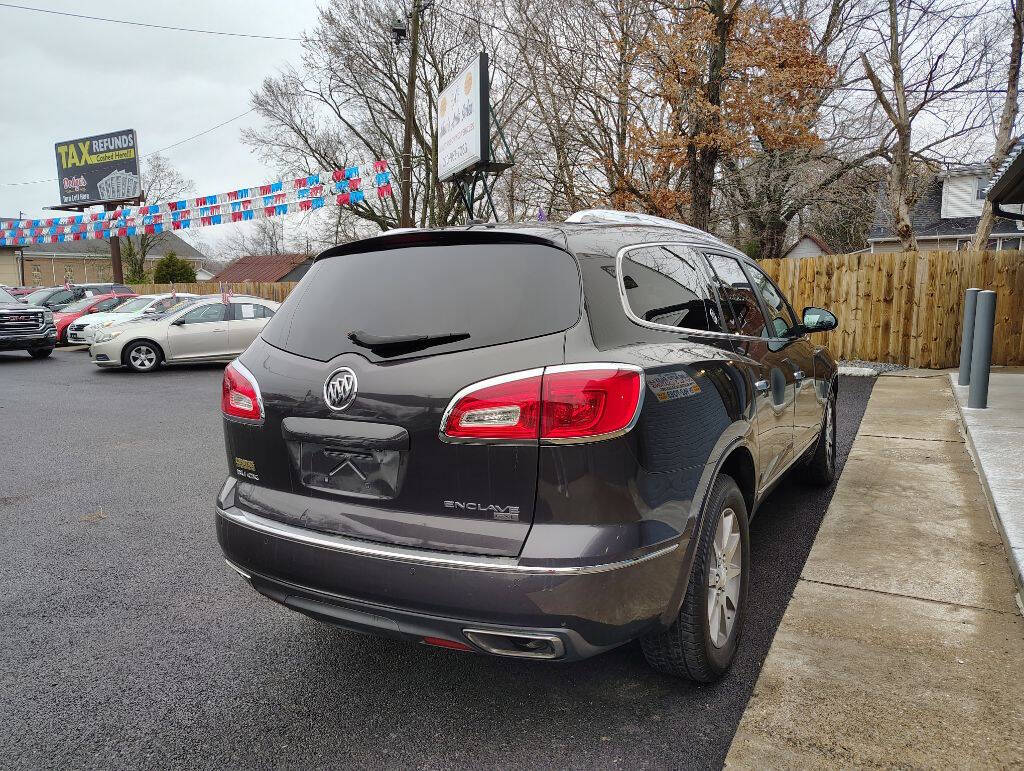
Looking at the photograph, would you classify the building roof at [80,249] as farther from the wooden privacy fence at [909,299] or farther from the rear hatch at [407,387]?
the rear hatch at [407,387]

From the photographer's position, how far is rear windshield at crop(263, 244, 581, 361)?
90.1 inches

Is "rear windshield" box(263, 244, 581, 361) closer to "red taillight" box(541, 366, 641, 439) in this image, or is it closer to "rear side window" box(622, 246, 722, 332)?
"red taillight" box(541, 366, 641, 439)

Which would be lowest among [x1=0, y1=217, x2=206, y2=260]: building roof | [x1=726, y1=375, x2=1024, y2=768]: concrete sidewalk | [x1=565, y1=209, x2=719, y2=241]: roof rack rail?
[x1=726, y1=375, x2=1024, y2=768]: concrete sidewalk

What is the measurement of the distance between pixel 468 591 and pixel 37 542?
3.58 metres

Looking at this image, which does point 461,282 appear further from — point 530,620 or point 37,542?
point 37,542

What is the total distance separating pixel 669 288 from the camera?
2.80 m

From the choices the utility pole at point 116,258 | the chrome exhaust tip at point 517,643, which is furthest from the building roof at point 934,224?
the utility pole at point 116,258

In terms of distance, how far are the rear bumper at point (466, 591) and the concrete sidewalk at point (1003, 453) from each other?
2295 millimetres

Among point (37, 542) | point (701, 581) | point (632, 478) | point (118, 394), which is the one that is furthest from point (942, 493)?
point (118, 394)

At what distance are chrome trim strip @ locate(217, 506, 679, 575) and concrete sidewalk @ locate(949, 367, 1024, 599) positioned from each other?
94.2 inches

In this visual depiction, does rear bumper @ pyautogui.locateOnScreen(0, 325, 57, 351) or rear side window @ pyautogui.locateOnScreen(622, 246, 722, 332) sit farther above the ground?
rear side window @ pyautogui.locateOnScreen(622, 246, 722, 332)

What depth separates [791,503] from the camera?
4980 millimetres

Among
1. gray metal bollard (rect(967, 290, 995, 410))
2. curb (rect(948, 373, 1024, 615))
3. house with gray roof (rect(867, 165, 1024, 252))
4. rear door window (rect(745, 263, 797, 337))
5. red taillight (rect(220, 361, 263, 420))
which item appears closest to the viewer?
red taillight (rect(220, 361, 263, 420))

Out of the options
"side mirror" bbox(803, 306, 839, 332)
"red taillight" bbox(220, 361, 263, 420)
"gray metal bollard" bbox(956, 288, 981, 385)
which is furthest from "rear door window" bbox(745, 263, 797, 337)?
"gray metal bollard" bbox(956, 288, 981, 385)
